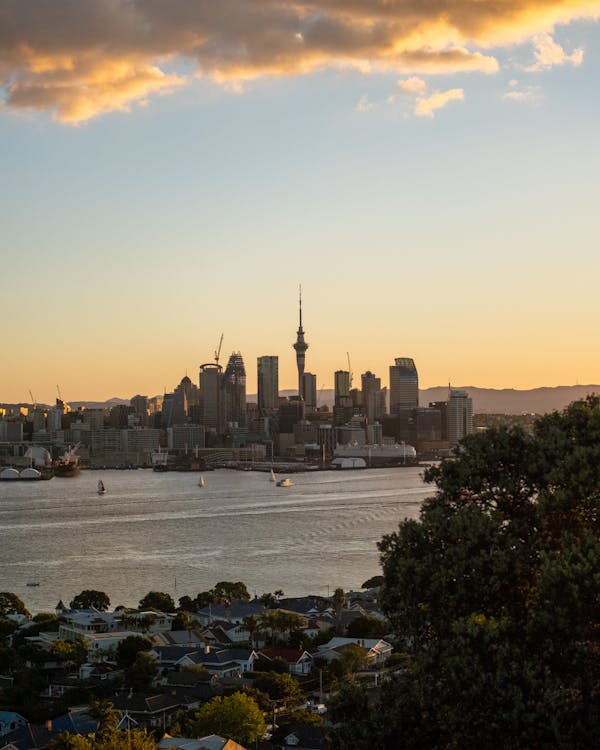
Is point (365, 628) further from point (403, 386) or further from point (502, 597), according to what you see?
point (403, 386)

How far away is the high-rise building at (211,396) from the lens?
7400 cm

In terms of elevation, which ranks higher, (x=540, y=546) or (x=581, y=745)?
(x=540, y=546)

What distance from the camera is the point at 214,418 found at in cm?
7406

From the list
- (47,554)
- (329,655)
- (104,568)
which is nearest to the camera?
(329,655)

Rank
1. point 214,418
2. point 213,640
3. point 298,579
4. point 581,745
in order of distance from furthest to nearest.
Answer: point 214,418 → point 298,579 → point 213,640 → point 581,745

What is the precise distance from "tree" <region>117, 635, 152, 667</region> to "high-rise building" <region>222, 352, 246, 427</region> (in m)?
63.4

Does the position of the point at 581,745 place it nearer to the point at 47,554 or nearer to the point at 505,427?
the point at 505,427

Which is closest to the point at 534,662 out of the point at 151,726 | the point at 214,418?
the point at 151,726

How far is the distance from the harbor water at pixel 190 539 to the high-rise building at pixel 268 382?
129 feet

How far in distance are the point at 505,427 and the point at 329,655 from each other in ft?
22.0

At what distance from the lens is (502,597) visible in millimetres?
3393

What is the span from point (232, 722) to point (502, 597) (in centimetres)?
386

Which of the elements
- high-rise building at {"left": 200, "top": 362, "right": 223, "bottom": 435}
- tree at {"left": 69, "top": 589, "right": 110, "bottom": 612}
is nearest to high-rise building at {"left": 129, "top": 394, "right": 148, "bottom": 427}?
high-rise building at {"left": 200, "top": 362, "right": 223, "bottom": 435}

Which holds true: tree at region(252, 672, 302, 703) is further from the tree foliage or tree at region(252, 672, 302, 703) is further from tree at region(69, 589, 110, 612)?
the tree foliage
